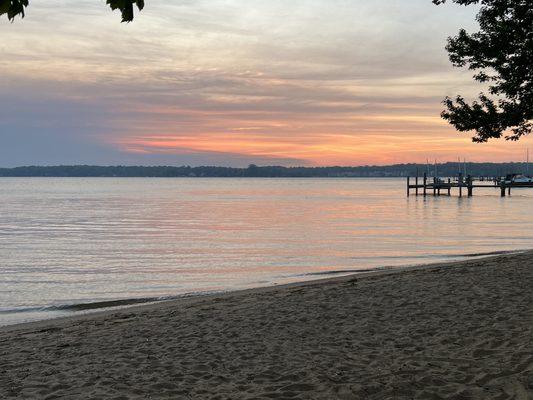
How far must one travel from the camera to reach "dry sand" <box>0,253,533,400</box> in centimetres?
672

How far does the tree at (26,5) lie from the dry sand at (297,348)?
447cm

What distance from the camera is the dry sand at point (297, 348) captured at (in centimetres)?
672

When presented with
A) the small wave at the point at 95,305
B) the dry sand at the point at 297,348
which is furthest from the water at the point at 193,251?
the dry sand at the point at 297,348

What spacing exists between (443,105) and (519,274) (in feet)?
17.4

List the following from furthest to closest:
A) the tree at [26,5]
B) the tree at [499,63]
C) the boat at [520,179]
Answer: the boat at [520,179] → the tree at [499,63] → the tree at [26,5]

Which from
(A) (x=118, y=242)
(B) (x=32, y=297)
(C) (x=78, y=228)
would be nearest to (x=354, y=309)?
(B) (x=32, y=297)

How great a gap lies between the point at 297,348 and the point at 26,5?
633cm

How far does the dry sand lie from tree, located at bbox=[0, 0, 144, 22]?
4470 millimetres

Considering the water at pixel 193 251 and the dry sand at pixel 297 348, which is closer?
the dry sand at pixel 297 348

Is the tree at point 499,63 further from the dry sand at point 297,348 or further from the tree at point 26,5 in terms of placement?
the tree at point 26,5

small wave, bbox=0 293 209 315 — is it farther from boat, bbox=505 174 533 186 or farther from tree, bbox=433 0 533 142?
boat, bbox=505 174 533 186

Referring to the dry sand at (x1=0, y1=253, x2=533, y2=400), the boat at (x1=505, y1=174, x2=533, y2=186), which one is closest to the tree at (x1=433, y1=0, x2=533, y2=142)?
the dry sand at (x1=0, y1=253, x2=533, y2=400)

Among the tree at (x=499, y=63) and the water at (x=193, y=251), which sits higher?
the tree at (x=499, y=63)

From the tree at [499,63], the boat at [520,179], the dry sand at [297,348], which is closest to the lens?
the dry sand at [297,348]
